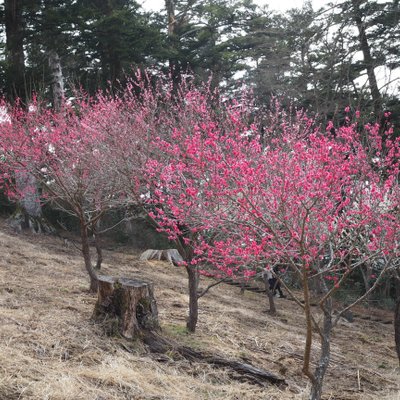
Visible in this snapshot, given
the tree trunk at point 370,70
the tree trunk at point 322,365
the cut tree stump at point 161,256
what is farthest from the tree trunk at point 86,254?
A: the tree trunk at point 370,70

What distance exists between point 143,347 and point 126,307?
481 millimetres

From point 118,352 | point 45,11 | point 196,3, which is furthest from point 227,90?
point 118,352

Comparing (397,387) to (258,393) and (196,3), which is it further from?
(196,3)

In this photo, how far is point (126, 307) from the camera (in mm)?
4789

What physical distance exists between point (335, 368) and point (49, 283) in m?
4.71

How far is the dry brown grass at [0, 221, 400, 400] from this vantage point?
351 cm

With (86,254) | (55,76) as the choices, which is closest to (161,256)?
(55,76)

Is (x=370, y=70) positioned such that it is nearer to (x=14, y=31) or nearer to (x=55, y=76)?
(x=55, y=76)

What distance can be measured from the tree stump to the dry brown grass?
169 millimetres

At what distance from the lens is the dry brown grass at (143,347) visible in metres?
3.51

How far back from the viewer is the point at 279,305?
1136 cm

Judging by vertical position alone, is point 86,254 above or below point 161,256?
above

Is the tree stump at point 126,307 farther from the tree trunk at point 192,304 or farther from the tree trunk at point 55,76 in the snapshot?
the tree trunk at point 55,76

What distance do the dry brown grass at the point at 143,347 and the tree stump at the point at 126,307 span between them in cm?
17
